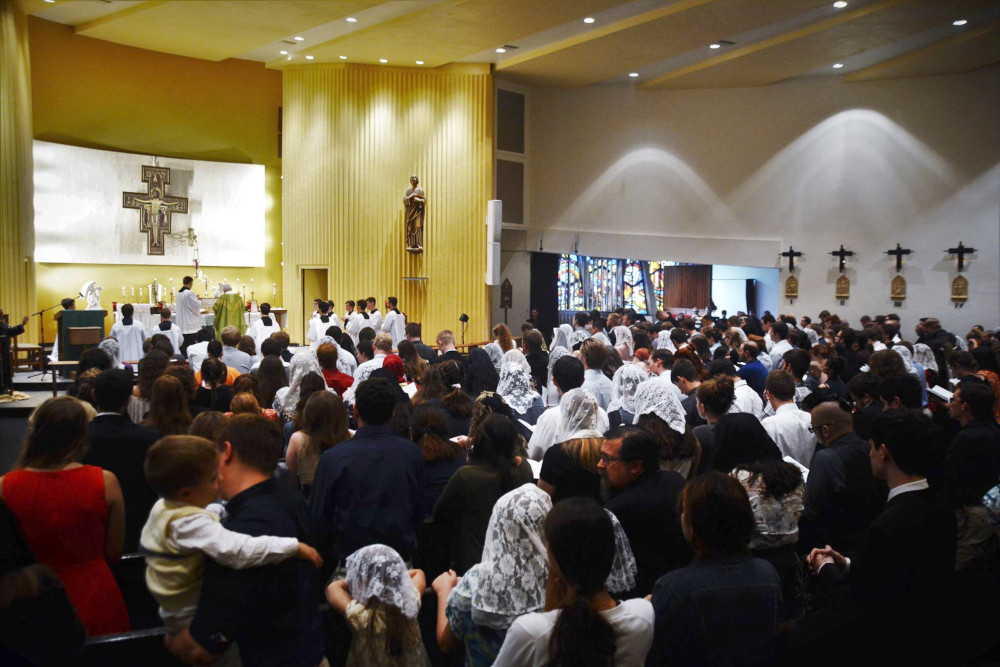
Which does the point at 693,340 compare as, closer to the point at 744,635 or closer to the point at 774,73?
the point at 744,635

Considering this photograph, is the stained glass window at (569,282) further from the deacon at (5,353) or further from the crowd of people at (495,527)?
the crowd of people at (495,527)

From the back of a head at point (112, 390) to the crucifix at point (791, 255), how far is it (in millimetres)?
17050

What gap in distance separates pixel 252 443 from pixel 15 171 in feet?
44.2

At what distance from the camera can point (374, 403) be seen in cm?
374

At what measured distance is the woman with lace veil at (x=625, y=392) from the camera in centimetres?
634

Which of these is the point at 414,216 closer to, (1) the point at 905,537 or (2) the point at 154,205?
(2) the point at 154,205

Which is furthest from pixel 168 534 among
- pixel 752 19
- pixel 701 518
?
pixel 752 19

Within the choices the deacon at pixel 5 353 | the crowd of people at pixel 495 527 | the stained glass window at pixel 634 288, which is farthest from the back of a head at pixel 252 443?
the stained glass window at pixel 634 288

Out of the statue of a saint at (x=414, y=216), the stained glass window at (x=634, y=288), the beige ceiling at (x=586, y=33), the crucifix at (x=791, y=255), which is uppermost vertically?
the beige ceiling at (x=586, y=33)

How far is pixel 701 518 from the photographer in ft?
8.43

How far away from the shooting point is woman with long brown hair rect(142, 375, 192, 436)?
4.51 meters

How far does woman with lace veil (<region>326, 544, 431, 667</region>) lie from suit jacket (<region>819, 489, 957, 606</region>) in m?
1.63

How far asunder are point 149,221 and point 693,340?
46.5 feet

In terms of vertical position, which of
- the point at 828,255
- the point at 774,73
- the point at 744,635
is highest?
the point at 774,73
